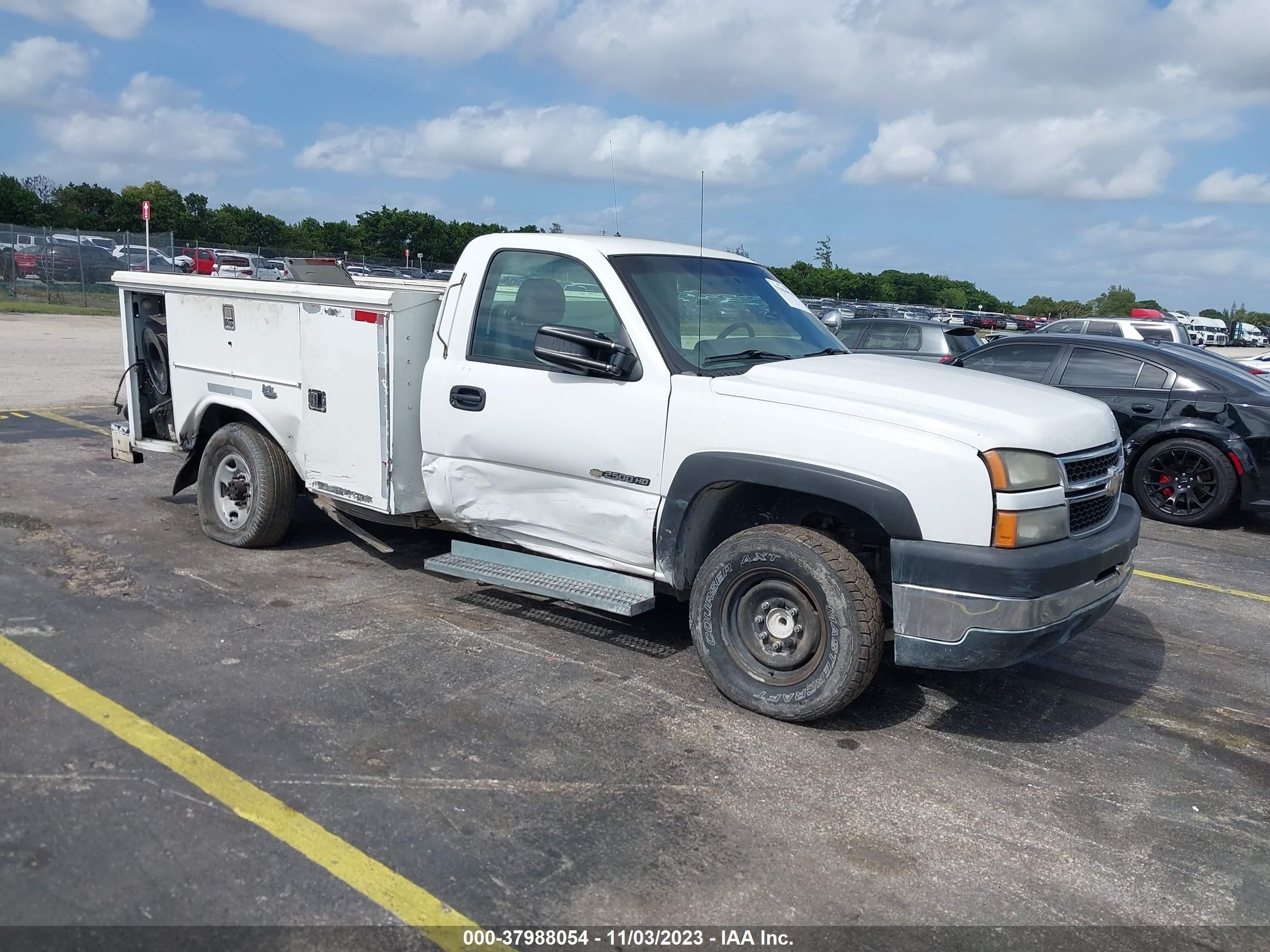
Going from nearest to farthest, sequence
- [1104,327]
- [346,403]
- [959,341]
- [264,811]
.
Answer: [264,811], [346,403], [959,341], [1104,327]

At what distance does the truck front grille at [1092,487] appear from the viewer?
13.8 ft

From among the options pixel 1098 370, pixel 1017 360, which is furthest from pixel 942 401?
pixel 1017 360

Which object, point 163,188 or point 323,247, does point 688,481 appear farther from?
point 163,188

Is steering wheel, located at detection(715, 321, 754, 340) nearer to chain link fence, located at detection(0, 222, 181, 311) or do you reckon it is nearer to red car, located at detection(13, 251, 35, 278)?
chain link fence, located at detection(0, 222, 181, 311)

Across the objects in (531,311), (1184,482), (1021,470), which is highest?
(531,311)

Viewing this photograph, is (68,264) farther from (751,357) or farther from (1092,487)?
(1092,487)

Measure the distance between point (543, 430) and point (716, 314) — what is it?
1.02 meters

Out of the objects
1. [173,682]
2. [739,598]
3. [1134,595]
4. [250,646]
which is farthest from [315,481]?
[1134,595]

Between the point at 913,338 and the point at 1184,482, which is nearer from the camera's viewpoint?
the point at 1184,482

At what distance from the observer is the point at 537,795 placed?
146 inches

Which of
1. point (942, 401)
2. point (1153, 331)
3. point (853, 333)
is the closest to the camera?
point (942, 401)

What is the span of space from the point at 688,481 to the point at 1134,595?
12.3 ft

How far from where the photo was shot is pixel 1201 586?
704 centimetres

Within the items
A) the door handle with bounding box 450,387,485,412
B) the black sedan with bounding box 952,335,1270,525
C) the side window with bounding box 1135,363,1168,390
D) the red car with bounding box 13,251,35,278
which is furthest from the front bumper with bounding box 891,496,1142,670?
the red car with bounding box 13,251,35,278
